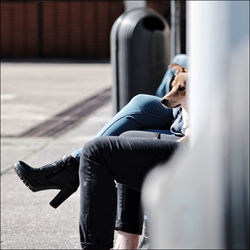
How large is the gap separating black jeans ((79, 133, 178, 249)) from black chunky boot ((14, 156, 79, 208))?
1.82ft

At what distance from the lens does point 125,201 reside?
2.83m

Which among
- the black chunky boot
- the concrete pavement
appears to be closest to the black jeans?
the black chunky boot

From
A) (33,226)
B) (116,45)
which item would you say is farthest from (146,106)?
(116,45)

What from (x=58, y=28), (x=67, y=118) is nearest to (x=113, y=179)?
(x=67, y=118)

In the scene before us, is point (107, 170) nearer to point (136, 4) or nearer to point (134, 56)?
point (134, 56)

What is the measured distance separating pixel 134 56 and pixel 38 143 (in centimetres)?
170

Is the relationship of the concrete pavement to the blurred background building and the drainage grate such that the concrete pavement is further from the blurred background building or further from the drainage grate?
the blurred background building

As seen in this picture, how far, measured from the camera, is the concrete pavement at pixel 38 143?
466 centimetres

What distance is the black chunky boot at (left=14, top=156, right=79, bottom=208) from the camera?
10.3 ft

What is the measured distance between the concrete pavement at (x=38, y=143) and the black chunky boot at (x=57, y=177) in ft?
4.03

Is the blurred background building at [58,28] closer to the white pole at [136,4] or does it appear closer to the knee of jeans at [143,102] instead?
the white pole at [136,4]

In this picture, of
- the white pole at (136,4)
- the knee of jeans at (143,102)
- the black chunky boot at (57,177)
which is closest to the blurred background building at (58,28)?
the white pole at (136,4)

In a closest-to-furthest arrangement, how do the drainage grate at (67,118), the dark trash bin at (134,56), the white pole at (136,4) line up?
the dark trash bin at (134,56), the drainage grate at (67,118), the white pole at (136,4)

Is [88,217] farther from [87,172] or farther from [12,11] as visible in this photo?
[12,11]
